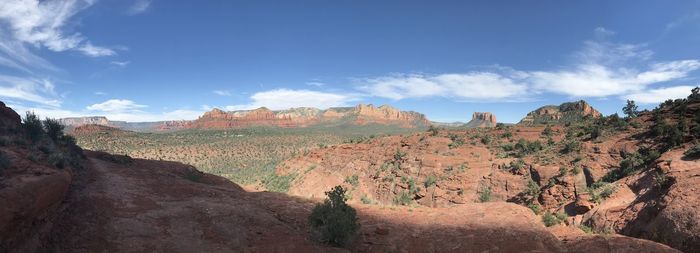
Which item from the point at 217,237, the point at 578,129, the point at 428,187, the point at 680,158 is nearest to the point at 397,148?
the point at 428,187

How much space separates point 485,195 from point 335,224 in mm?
14664

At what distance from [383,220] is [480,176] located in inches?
466

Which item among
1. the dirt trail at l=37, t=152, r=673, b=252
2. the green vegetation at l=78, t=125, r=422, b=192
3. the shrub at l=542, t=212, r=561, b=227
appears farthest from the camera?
the green vegetation at l=78, t=125, r=422, b=192

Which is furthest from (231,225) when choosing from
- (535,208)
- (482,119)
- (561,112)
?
(482,119)

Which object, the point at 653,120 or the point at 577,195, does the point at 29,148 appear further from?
the point at 653,120

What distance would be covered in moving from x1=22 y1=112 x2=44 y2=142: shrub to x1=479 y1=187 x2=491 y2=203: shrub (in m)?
25.7

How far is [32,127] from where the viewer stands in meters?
19.7

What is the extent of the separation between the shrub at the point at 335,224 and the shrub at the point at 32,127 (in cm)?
1494

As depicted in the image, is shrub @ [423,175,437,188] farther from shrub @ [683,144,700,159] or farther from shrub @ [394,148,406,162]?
shrub @ [683,144,700,159]

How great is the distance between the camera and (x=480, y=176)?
27562 millimetres

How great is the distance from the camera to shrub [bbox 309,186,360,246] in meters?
14.5

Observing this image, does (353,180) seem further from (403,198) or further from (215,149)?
(215,149)

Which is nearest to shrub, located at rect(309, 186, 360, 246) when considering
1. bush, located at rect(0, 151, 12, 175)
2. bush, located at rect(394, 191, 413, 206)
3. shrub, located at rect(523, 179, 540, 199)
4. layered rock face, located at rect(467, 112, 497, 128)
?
bush, located at rect(0, 151, 12, 175)

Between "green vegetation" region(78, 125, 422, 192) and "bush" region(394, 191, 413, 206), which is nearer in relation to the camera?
"bush" region(394, 191, 413, 206)
